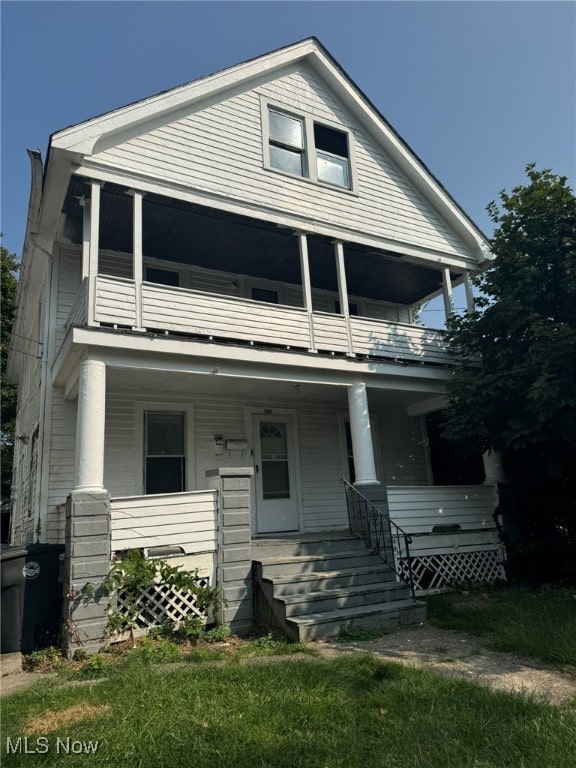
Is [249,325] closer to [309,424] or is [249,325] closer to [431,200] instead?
[309,424]

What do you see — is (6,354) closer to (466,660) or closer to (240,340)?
(240,340)

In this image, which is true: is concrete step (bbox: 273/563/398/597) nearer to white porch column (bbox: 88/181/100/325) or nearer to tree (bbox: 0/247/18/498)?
white porch column (bbox: 88/181/100/325)

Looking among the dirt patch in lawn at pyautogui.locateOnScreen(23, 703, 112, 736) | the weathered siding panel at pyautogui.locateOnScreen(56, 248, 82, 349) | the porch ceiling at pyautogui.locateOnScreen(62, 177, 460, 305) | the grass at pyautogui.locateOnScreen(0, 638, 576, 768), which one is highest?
the porch ceiling at pyautogui.locateOnScreen(62, 177, 460, 305)

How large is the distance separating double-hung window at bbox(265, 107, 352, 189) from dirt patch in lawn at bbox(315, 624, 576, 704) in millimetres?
8418

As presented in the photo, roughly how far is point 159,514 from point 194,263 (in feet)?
18.5

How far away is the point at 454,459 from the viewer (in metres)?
12.6

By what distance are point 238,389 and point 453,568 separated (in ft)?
17.1

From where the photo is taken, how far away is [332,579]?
302 inches

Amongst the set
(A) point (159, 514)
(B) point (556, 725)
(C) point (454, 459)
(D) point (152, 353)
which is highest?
(D) point (152, 353)

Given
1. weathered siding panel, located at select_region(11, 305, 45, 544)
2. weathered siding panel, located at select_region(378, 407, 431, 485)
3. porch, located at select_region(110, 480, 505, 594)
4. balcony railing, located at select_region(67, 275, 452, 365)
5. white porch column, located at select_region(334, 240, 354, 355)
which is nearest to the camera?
porch, located at select_region(110, 480, 505, 594)

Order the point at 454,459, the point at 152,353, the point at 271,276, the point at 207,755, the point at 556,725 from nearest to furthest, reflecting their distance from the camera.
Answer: the point at 207,755
the point at 556,725
the point at 152,353
the point at 271,276
the point at 454,459

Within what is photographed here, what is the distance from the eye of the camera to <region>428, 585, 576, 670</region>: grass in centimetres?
577

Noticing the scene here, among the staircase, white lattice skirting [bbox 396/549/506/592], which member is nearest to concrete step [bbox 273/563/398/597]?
the staircase

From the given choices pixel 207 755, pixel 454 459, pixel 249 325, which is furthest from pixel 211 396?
pixel 207 755
